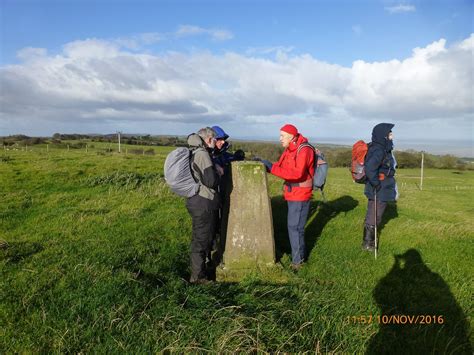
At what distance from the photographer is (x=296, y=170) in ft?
19.3

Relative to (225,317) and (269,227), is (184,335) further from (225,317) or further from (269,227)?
(269,227)

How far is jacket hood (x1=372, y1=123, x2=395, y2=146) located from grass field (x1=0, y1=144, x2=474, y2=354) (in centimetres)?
221

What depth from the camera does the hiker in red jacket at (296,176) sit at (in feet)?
→ 19.4

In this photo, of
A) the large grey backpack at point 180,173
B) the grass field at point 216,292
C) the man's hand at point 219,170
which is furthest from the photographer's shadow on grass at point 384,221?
the large grey backpack at point 180,173

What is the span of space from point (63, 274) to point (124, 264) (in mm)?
925

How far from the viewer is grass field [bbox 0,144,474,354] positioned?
3756 millimetres

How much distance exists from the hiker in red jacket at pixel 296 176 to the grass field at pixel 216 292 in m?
0.53

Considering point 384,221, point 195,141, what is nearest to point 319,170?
point 195,141
